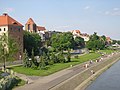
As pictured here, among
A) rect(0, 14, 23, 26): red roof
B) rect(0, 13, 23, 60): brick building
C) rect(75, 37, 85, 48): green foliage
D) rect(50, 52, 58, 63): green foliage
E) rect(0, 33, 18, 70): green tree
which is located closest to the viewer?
rect(0, 33, 18, 70): green tree

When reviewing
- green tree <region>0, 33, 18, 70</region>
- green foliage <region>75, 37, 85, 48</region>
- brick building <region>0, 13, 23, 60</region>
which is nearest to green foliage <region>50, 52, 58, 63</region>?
brick building <region>0, 13, 23, 60</region>

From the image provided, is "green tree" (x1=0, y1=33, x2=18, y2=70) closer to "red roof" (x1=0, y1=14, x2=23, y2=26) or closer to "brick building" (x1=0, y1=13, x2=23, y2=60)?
"brick building" (x1=0, y1=13, x2=23, y2=60)

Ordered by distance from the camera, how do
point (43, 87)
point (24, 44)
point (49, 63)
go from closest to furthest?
point (43, 87) < point (49, 63) < point (24, 44)

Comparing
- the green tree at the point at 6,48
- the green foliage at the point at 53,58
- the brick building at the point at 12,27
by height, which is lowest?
the green foliage at the point at 53,58

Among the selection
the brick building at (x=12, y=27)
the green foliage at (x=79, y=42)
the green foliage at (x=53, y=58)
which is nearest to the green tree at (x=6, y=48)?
the green foliage at (x=53, y=58)

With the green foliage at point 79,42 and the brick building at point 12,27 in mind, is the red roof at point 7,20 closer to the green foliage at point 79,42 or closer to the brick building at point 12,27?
the brick building at point 12,27

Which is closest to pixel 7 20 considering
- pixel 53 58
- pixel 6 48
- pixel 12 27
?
pixel 12 27

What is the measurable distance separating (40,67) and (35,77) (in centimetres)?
949

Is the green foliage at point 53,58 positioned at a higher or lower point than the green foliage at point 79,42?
lower

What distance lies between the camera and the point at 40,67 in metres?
49.9

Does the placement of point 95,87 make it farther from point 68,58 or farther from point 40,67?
point 68,58

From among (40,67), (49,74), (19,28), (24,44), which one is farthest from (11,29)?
(49,74)

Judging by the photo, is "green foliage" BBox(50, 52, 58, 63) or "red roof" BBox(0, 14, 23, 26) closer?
"green foliage" BBox(50, 52, 58, 63)

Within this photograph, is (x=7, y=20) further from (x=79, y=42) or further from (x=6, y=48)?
(x=79, y=42)
